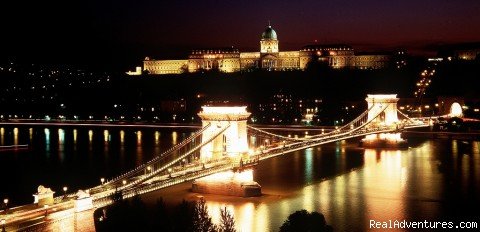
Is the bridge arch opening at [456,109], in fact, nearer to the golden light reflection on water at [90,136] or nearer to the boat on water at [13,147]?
the golden light reflection on water at [90,136]

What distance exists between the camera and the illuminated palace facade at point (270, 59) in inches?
2608

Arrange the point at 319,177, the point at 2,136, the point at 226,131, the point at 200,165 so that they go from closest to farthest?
the point at 200,165 < the point at 226,131 < the point at 319,177 < the point at 2,136

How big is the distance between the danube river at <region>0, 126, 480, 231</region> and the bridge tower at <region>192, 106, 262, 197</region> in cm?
41

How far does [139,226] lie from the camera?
10.8 m

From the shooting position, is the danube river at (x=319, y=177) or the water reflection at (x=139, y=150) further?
the water reflection at (x=139, y=150)

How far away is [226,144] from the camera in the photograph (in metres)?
18.2

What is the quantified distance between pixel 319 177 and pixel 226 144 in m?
4.41

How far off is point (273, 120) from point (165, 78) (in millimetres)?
25304

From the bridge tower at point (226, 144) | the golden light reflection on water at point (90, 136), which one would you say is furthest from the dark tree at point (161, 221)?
the golden light reflection on water at point (90, 136)

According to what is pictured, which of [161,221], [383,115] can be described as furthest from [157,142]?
[161,221]

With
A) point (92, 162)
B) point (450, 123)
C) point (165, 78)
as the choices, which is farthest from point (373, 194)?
point (165, 78)

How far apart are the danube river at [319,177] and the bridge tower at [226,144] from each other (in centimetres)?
41

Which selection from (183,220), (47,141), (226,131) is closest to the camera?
(183,220)

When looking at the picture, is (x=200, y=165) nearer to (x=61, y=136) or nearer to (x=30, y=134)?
(x=61, y=136)
